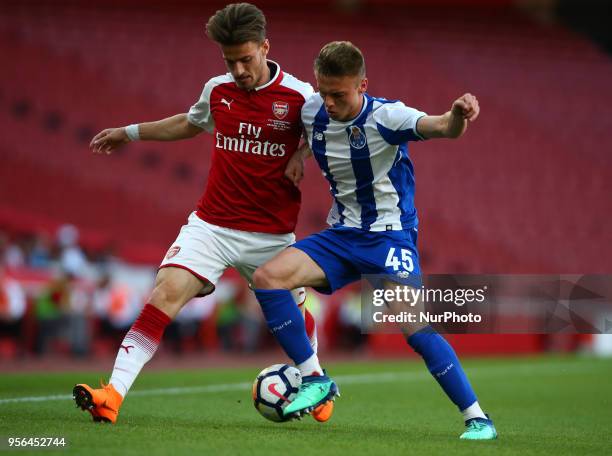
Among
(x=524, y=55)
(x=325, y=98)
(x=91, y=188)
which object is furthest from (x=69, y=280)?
(x=524, y=55)

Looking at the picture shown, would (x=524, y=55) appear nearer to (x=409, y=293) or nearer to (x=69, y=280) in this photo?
(x=69, y=280)

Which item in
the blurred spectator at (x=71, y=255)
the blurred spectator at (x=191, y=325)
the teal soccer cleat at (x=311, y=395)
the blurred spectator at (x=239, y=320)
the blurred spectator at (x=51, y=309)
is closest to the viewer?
the teal soccer cleat at (x=311, y=395)

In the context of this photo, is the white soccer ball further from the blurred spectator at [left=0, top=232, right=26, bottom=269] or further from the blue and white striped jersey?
the blurred spectator at [left=0, top=232, right=26, bottom=269]

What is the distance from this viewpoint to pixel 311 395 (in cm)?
520

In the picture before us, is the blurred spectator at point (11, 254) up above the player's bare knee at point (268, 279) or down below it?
above

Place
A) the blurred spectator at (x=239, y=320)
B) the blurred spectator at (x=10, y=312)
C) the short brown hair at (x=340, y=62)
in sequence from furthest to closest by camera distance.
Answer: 1. the blurred spectator at (x=239, y=320)
2. the blurred spectator at (x=10, y=312)
3. the short brown hair at (x=340, y=62)

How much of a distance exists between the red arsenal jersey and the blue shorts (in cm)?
37

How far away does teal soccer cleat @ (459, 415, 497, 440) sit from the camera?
5066 millimetres

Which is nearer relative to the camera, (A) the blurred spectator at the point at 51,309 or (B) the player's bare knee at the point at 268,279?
(B) the player's bare knee at the point at 268,279

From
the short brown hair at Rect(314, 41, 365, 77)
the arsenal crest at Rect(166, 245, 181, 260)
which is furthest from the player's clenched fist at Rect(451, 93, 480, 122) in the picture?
the arsenal crest at Rect(166, 245, 181, 260)

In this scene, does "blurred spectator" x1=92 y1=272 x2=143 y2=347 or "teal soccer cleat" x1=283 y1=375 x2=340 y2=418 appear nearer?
"teal soccer cleat" x1=283 y1=375 x2=340 y2=418

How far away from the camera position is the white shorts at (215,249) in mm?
5453

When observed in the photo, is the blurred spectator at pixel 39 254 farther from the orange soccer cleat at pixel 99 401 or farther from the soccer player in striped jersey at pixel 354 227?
the soccer player in striped jersey at pixel 354 227

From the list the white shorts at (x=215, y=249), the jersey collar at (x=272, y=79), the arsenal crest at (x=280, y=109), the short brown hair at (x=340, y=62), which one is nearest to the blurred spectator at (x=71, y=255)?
the white shorts at (x=215, y=249)
